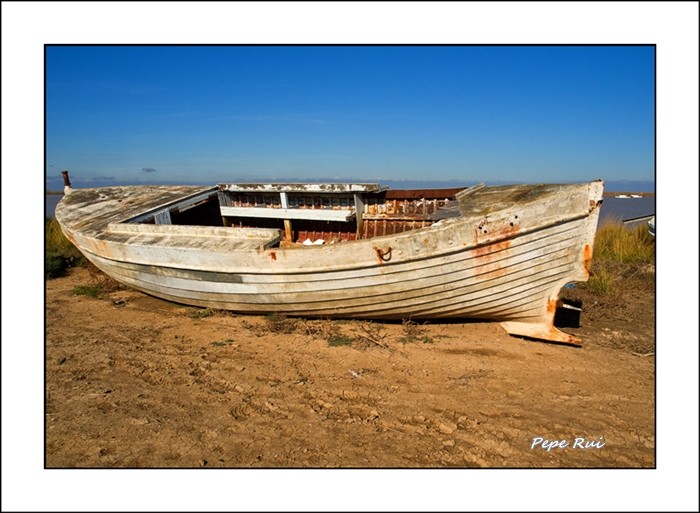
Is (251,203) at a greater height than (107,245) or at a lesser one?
greater

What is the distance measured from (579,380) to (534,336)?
84 centimetres

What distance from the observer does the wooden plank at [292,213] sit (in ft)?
21.5

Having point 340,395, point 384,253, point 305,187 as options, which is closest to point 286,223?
point 305,187

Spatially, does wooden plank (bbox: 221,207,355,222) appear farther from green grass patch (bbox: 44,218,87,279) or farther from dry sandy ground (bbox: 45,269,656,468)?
green grass patch (bbox: 44,218,87,279)

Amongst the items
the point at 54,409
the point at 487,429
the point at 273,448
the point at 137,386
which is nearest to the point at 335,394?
the point at 273,448

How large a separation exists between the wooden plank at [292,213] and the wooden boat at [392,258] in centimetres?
4

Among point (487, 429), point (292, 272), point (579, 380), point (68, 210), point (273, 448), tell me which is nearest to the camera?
point (273, 448)

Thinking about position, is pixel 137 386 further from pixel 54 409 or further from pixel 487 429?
pixel 487 429

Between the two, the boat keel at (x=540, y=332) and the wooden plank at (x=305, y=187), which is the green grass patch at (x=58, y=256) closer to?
the wooden plank at (x=305, y=187)

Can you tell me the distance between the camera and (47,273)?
26.7 feet

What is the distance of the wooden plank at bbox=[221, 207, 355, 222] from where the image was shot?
656cm

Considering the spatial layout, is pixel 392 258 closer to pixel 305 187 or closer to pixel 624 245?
pixel 305 187
